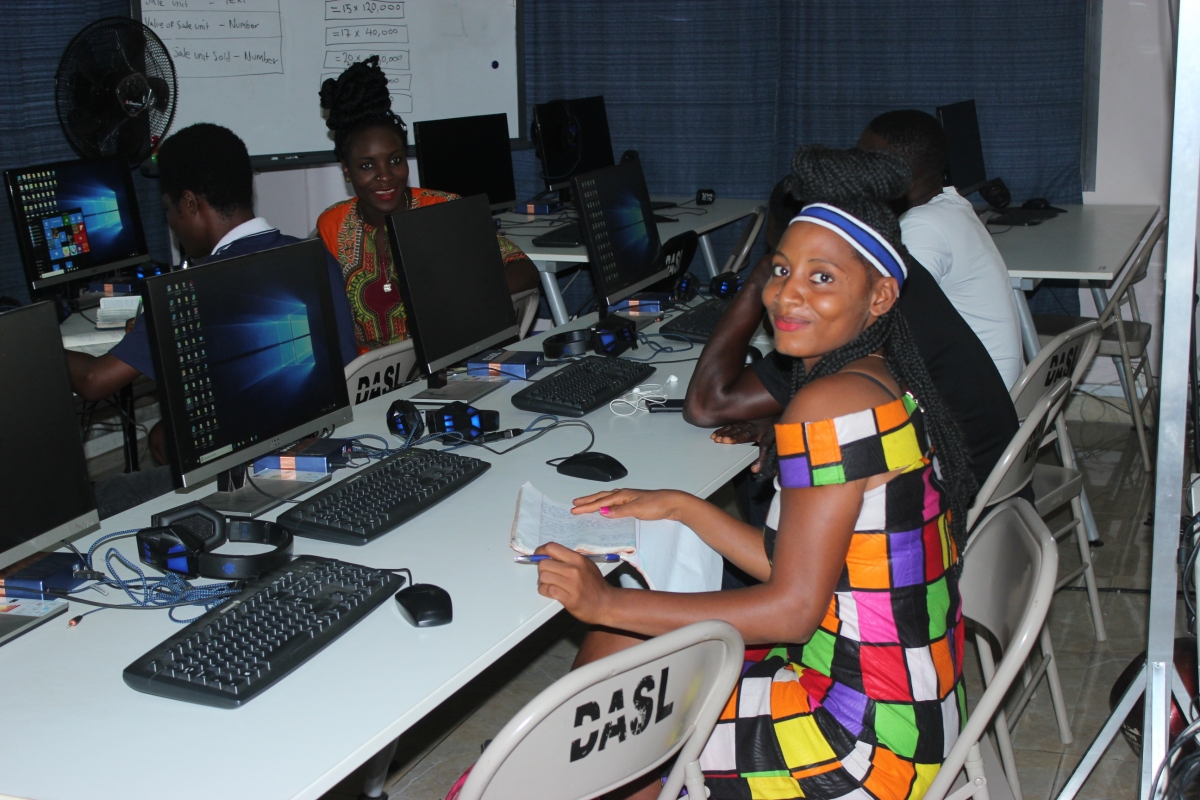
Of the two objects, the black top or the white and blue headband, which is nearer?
the white and blue headband

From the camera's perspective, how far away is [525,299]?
3.29 m

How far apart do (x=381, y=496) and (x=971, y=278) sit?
161 centimetres

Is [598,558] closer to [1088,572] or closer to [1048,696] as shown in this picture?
[1048,696]

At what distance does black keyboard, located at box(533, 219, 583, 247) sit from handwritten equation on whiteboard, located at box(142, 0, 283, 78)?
1.43 metres

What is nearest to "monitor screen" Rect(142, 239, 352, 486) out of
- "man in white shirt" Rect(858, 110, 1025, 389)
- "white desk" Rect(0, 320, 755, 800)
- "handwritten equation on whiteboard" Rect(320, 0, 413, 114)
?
"white desk" Rect(0, 320, 755, 800)

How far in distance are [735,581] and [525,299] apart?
1259 millimetres

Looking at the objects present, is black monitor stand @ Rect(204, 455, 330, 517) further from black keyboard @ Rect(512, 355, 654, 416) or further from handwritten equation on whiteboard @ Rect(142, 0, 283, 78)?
handwritten equation on whiteboard @ Rect(142, 0, 283, 78)

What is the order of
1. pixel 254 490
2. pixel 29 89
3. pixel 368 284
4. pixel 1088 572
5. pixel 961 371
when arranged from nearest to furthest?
pixel 254 490 < pixel 961 371 < pixel 1088 572 < pixel 368 284 < pixel 29 89

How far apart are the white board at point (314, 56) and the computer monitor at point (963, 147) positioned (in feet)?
7.26

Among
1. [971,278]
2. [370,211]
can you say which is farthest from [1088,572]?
[370,211]

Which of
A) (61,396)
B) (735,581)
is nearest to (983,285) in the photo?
(735,581)

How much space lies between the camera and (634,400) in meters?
2.49

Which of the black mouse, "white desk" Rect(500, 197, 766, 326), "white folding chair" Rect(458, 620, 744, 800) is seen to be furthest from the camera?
"white desk" Rect(500, 197, 766, 326)

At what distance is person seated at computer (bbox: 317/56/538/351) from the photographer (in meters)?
3.32
